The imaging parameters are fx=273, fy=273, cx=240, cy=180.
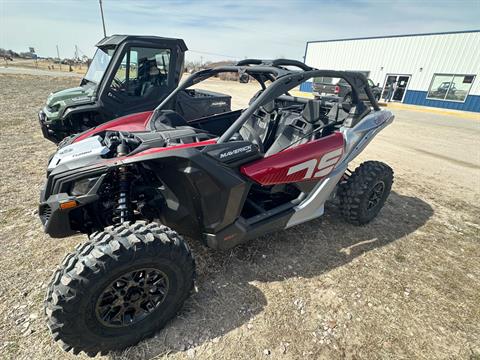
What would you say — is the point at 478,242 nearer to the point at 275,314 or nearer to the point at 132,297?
the point at 275,314

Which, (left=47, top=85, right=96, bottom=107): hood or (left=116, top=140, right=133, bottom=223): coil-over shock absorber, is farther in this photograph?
(left=47, top=85, right=96, bottom=107): hood

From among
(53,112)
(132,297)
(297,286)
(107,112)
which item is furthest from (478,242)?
(53,112)

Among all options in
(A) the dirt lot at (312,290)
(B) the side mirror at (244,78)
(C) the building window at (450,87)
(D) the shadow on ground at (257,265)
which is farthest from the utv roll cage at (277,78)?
(C) the building window at (450,87)

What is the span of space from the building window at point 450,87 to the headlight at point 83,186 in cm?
2371

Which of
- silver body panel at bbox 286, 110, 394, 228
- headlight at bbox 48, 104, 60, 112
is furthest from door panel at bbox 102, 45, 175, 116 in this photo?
silver body panel at bbox 286, 110, 394, 228

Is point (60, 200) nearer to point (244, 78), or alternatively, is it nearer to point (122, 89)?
point (244, 78)

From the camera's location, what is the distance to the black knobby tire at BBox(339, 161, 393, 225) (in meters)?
3.32

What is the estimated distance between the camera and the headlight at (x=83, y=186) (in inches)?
77.9

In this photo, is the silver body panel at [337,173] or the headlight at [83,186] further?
the silver body panel at [337,173]

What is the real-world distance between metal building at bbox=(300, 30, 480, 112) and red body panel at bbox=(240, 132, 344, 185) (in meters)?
21.6

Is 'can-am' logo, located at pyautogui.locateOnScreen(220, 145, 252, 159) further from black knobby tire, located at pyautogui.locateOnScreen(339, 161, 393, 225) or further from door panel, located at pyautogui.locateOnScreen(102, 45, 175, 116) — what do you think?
door panel, located at pyautogui.locateOnScreen(102, 45, 175, 116)

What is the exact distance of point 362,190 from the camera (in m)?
3.30

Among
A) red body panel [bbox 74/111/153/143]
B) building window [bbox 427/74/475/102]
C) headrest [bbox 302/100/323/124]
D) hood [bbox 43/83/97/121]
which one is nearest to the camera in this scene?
red body panel [bbox 74/111/153/143]

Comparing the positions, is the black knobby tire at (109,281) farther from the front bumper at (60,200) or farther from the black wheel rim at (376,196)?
the black wheel rim at (376,196)
